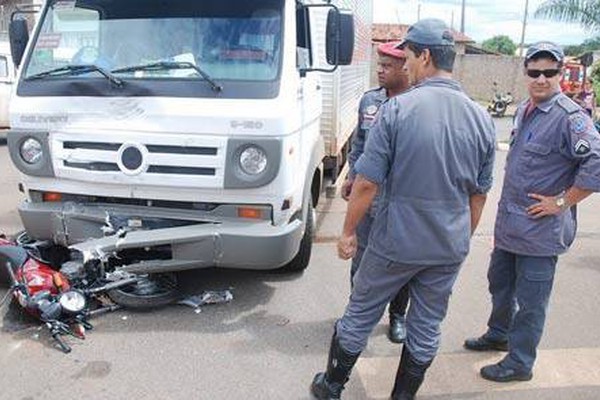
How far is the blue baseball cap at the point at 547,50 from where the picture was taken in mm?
3418

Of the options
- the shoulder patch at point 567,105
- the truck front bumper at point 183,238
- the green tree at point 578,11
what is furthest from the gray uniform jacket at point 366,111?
the green tree at point 578,11

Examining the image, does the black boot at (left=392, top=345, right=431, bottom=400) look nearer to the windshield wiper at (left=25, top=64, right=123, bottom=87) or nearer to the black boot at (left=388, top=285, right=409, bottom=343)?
the black boot at (left=388, top=285, right=409, bottom=343)

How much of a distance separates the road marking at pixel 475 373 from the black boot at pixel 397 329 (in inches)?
9.7

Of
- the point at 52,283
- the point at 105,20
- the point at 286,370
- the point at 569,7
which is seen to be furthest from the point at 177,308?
the point at 569,7

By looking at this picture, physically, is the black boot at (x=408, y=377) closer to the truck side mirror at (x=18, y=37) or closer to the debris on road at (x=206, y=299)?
the debris on road at (x=206, y=299)

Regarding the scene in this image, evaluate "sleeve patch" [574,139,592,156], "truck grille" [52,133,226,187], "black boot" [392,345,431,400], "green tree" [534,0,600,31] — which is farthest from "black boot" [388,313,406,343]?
"green tree" [534,0,600,31]

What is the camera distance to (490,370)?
3744 millimetres

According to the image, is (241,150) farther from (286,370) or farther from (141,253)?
(286,370)

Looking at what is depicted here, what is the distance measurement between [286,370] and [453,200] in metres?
1.49

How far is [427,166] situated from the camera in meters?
2.89

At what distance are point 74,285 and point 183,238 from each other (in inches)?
34.0

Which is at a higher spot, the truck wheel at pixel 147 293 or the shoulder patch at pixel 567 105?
the shoulder patch at pixel 567 105

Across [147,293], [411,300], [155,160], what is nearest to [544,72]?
[411,300]

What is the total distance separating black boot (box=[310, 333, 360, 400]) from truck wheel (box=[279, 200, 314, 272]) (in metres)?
1.90
